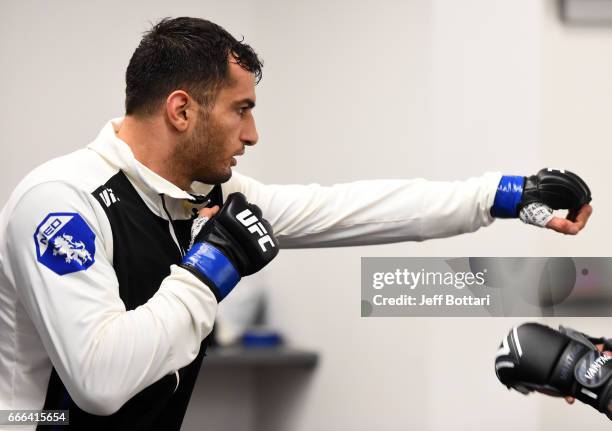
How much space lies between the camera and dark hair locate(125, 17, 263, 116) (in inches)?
77.3

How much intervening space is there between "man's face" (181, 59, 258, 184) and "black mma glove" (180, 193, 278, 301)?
0.19 meters

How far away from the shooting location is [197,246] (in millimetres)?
1764

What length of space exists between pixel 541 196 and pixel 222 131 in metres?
0.75

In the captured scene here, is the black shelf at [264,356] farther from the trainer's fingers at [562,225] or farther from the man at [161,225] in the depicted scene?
the trainer's fingers at [562,225]

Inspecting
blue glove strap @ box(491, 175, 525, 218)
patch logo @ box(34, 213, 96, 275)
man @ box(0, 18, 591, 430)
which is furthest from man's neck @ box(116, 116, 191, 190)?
blue glove strap @ box(491, 175, 525, 218)

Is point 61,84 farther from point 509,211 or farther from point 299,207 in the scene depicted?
point 509,211

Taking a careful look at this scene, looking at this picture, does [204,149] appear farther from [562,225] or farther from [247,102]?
[562,225]

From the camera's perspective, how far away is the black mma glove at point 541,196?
2.06m

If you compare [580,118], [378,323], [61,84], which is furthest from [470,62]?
[61,84]

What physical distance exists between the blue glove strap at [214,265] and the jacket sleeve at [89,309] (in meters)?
0.03

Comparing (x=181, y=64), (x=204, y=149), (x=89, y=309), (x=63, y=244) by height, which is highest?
(x=181, y=64)

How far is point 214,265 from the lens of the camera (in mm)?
1723

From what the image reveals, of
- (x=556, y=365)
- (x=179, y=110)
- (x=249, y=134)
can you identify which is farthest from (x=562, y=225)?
(x=179, y=110)

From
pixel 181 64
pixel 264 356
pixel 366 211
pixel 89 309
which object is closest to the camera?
pixel 89 309
